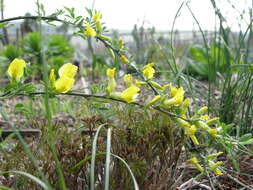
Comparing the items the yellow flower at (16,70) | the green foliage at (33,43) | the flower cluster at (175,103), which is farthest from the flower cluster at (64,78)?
the green foliage at (33,43)

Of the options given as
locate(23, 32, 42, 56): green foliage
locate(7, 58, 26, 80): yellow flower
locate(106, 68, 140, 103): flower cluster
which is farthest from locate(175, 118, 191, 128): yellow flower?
locate(23, 32, 42, 56): green foliage

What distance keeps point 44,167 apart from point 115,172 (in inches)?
8.2

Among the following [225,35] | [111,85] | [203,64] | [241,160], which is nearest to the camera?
[111,85]

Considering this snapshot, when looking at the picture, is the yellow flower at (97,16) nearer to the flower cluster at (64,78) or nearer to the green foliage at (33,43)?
the flower cluster at (64,78)

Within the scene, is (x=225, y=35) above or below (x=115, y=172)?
above

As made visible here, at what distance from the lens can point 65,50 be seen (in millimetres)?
6625

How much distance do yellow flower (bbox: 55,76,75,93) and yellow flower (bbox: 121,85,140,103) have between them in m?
0.15

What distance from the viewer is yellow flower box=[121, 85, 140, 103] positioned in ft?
3.33

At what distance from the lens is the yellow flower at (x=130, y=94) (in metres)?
1.02

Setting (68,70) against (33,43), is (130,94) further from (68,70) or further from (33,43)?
(33,43)

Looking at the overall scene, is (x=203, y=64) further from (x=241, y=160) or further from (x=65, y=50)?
(x=241, y=160)

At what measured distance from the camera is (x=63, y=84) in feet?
3.18

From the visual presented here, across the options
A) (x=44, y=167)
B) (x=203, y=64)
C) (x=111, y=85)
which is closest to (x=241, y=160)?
(x=111, y=85)

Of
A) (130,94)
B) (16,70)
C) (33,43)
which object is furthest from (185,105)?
(33,43)
